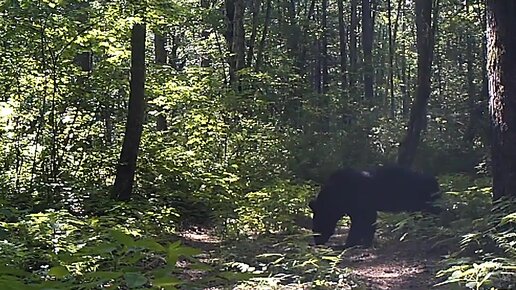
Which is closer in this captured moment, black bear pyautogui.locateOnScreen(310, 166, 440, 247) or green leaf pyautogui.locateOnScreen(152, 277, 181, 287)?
green leaf pyautogui.locateOnScreen(152, 277, 181, 287)

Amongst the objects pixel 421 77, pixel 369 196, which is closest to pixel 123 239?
pixel 369 196

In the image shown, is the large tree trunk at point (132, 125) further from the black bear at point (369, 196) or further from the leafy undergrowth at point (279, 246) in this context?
the black bear at point (369, 196)

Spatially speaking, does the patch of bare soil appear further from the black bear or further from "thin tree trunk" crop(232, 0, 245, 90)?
"thin tree trunk" crop(232, 0, 245, 90)

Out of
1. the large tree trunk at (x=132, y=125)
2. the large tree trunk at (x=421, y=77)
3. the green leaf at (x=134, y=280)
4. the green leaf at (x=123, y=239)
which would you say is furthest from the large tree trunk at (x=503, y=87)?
the large tree trunk at (x=421, y=77)

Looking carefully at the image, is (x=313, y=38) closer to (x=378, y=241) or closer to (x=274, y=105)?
(x=274, y=105)

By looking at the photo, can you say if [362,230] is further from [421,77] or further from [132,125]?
[421,77]

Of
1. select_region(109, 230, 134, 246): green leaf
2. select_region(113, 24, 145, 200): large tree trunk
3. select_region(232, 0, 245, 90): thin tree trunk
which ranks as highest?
select_region(232, 0, 245, 90): thin tree trunk

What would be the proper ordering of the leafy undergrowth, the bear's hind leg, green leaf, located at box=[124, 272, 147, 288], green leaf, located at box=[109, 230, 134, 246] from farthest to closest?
1. the bear's hind leg
2. the leafy undergrowth
3. green leaf, located at box=[109, 230, 134, 246]
4. green leaf, located at box=[124, 272, 147, 288]

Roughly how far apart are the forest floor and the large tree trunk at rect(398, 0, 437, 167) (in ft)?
17.5

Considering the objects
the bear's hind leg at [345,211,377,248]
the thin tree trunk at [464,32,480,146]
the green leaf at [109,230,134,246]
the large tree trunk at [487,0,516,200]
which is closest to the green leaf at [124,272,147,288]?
the green leaf at [109,230,134,246]

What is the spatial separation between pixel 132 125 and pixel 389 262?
4.29 metres

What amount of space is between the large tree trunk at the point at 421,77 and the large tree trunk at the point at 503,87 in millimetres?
6876

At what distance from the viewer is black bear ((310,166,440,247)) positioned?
9.45m

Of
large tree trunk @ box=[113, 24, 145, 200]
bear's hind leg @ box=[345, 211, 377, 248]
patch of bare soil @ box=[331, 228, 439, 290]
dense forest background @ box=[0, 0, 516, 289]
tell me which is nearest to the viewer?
dense forest background @ box=[0, 0, 516, 289]
